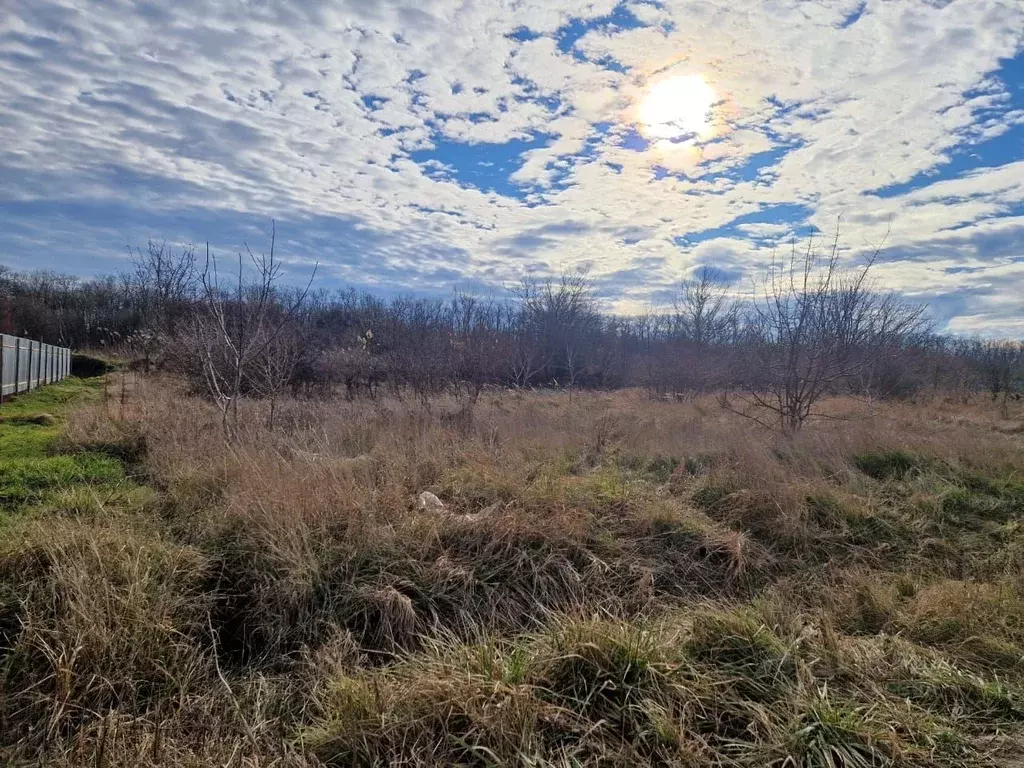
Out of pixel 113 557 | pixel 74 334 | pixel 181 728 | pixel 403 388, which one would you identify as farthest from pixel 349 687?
pixel 74 334

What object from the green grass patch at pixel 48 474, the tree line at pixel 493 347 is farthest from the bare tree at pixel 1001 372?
the green grass patch at pixel 48 474

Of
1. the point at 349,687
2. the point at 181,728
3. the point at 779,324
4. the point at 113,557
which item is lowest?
the point at 181,728

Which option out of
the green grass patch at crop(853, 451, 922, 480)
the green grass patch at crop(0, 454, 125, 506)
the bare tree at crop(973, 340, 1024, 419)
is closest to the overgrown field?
the green grass patch at crop(0, 454, 125, 506)

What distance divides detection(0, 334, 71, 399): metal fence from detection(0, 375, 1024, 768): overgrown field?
9113mm

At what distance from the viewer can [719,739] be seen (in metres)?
2.83

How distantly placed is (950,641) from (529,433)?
6215 mm

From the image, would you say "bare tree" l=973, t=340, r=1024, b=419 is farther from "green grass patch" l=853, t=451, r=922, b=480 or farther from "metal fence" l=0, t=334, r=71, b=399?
"metal fence" l=0, t=334, r=71, b=399

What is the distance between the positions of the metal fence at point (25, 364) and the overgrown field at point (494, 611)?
911 centimetres

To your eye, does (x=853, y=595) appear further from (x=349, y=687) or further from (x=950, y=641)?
(x=349, y=687)

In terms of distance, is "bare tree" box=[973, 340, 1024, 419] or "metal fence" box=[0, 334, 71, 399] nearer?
"metal fence" box=[0, 334, 71, 399]

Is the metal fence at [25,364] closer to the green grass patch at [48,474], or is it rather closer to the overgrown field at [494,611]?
the overgrown field at [494,611]

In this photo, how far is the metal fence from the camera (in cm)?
1440

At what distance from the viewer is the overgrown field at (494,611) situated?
9.34ft

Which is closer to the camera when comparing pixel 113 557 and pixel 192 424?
pixel 113 557
